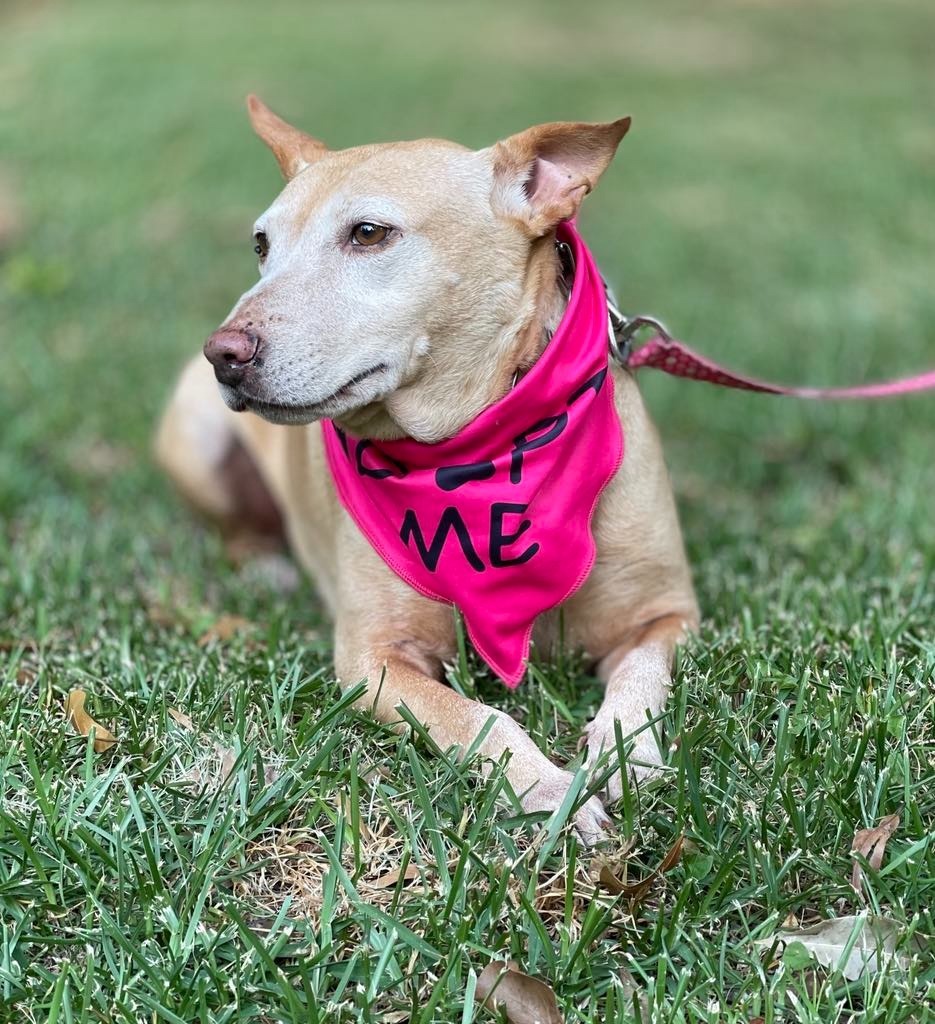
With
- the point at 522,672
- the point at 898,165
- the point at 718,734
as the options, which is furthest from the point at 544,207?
the point at 898,165

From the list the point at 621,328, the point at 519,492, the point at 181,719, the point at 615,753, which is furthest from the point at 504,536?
the point at 181,719

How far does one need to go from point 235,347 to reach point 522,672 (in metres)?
1.06

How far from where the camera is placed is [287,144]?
3318mm

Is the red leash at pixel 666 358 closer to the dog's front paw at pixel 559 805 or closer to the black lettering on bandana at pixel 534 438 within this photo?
the black lettering on bandana at pixel 534 438

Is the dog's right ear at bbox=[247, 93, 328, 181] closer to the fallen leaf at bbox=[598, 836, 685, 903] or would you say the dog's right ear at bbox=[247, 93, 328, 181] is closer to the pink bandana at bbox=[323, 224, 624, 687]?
the pink bandana at bbox=[323, 224, 624, 687]

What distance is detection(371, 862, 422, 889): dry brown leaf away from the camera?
2326 mm

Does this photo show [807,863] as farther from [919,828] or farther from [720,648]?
[720,648]

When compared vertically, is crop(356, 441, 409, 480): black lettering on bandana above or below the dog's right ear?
below

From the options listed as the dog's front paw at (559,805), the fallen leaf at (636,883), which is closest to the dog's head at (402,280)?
the dog's front paw at (559,805)

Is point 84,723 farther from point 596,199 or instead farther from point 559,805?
point 596,199

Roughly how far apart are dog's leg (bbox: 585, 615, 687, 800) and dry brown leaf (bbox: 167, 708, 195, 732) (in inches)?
36.2

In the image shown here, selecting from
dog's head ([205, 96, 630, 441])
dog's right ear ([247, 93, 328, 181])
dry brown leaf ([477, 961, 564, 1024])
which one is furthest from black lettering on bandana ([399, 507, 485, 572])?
dry brown leaf ([477, 961, 564, 1024])

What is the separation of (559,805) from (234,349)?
48.2 inches

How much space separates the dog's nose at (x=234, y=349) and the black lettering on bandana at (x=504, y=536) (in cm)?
70
